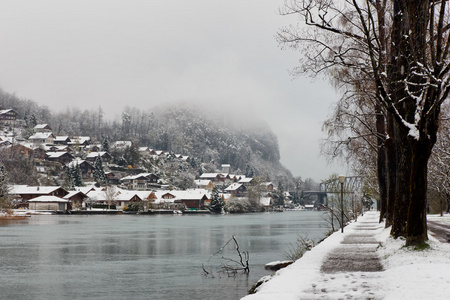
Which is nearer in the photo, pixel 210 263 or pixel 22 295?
pixel 22 295

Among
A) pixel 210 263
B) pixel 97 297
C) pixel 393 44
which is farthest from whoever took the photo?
pixel 210 263

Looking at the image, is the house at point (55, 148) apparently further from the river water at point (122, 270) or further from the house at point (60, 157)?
the river water at point (122, 270)

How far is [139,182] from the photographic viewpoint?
17838 centimetres

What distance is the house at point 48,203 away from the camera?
121m

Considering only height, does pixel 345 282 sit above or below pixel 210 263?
above

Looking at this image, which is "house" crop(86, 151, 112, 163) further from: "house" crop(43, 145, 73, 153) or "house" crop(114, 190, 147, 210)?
"house" crop(114, 190, 147, 210)

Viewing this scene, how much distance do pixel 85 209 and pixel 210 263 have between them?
10622 cm

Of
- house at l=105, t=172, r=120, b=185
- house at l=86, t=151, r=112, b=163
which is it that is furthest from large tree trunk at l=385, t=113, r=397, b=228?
house at l=86, t=151, r=112, b=163

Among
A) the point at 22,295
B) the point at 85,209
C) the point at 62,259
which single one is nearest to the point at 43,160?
the point at 85,209

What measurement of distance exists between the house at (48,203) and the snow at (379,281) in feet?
378

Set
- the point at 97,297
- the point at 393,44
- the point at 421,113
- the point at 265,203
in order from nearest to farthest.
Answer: the point at 421,113 < the point at 393,44 < the point at 97,297 < the point at 265,203

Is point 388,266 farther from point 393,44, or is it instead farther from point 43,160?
point 43,160

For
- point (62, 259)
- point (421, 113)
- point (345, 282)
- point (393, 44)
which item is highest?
point (393, 44)

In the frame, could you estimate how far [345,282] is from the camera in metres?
11.1
